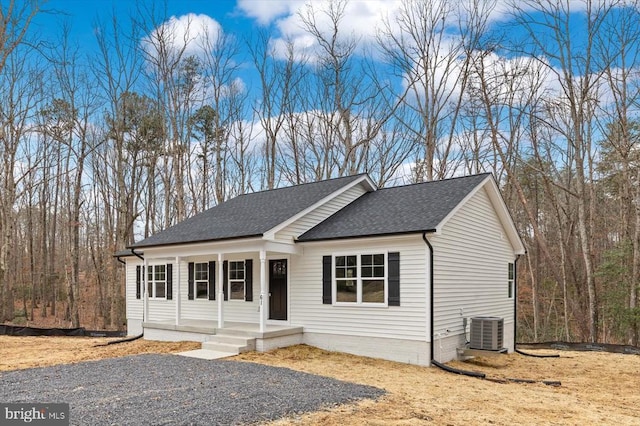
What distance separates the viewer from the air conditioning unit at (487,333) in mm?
10461

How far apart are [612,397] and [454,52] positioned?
17.3 meters

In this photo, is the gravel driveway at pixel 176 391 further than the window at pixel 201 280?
No

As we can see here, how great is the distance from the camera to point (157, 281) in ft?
51.0

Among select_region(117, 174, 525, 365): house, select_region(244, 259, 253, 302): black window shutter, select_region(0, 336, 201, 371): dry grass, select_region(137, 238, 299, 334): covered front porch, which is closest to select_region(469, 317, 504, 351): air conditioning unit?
select_region(117, 174, 525, 365): house

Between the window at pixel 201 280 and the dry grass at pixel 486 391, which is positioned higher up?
the window at pixel 201 280

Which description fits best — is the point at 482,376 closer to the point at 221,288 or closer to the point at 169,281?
the point at 221,288

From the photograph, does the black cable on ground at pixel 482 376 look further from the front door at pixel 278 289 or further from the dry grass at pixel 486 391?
the front door at pixel 278 289

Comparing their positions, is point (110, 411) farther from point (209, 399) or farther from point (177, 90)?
point (177, 90)

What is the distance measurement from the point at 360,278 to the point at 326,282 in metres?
0.97

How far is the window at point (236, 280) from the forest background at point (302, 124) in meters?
9.34

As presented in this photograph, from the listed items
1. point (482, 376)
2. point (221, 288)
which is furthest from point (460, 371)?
point (221, 288)

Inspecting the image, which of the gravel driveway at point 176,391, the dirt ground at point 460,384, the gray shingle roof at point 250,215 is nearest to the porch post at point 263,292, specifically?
the gray shingle roof at point 250,215

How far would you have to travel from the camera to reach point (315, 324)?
11.3m

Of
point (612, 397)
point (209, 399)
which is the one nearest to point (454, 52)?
point (612, 397)
